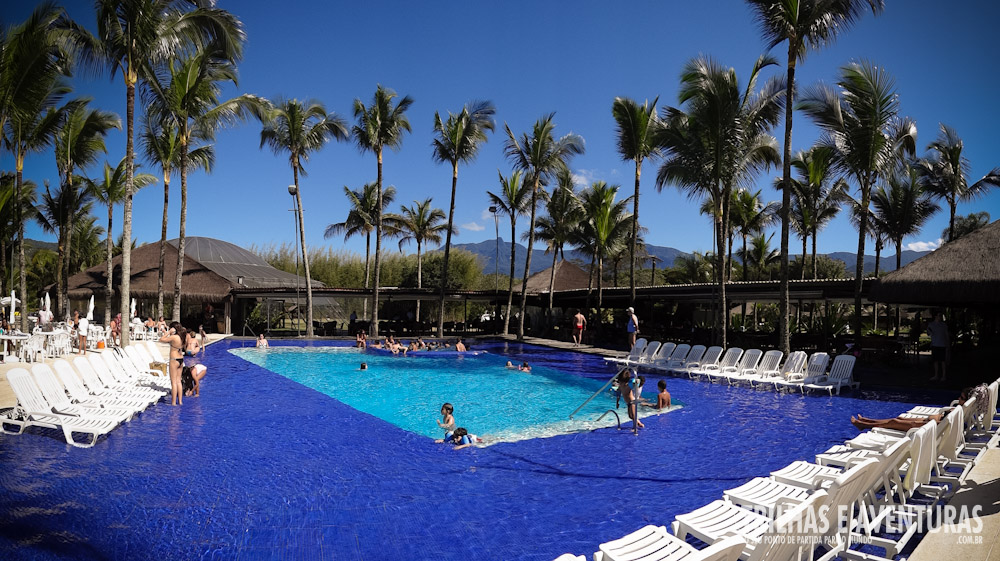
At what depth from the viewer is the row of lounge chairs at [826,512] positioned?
325cm

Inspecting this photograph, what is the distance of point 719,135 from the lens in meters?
17.1

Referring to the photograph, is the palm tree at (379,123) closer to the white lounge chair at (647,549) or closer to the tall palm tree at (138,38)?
the tall palm tree at (138,38)

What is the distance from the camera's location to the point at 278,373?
16.4 m

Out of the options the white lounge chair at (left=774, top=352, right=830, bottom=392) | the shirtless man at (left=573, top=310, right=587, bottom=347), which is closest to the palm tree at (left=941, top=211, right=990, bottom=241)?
the shirtless man at (left=573, top=310, right=587, bottom=347)

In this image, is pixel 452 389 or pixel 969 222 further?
pixel 969 222

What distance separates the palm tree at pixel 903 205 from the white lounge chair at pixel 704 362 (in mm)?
14339

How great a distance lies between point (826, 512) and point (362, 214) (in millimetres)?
35928

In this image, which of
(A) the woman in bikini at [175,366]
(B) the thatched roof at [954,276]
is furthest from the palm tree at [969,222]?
(A) the woman in bikini at [175,366]

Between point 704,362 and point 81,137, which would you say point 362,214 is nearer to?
point 81,137

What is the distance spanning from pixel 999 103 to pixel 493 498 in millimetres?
17770

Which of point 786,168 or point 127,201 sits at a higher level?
point 786,168

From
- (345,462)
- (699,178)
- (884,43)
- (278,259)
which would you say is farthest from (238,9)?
(278,259)

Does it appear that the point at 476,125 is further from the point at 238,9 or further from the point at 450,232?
the point at 238,9

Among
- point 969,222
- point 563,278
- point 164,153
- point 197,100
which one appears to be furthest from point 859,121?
point 969,222
